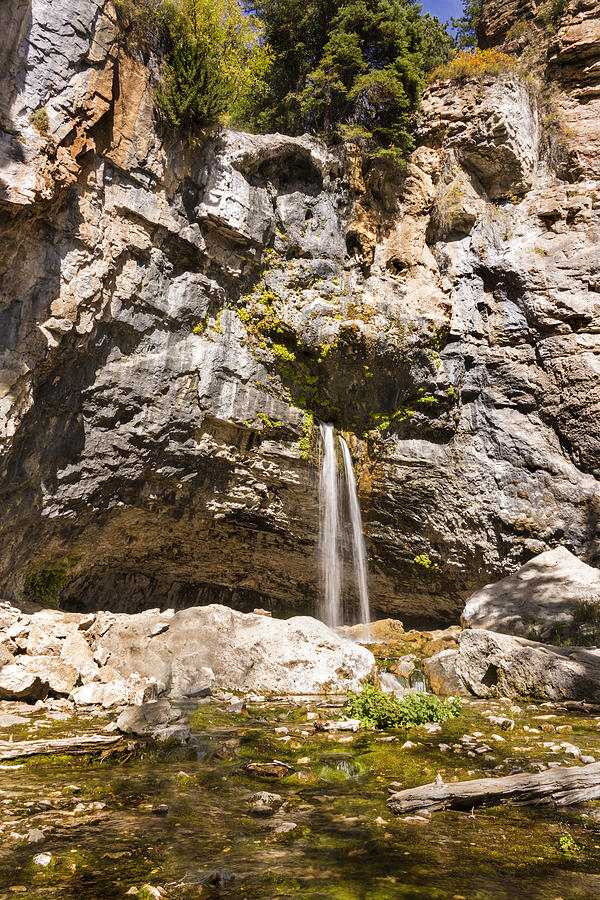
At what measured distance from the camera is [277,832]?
298cm

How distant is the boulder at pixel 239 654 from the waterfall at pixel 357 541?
7453 mm

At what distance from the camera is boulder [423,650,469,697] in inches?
352

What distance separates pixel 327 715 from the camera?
6.62 m

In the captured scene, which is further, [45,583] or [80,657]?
[45,583]

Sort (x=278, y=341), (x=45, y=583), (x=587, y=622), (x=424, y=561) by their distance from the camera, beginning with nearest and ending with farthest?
1. (x=587, y=622)
2. (x=45, y=583)
3. (x=278, y=341)
4. (x=424, y=561)

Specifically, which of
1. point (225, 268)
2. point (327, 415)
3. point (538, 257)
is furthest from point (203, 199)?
point (538, 257)

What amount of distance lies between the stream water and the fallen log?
176 millimetres

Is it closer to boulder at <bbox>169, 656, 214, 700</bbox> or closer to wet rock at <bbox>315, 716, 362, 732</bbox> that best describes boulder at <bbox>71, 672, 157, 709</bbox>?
boulder at <bbox>169, 656, 214, 700</bbox>

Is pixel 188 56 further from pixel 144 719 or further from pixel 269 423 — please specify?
pixel 144 719

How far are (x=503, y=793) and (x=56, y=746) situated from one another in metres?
3.84

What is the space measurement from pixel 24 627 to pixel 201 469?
7.13 metres

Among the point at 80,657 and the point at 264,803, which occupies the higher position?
the point at 80,657

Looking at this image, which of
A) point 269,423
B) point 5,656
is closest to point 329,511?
point 269,423

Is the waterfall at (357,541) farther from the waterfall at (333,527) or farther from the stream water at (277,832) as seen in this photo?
the stream water at (277,832)
